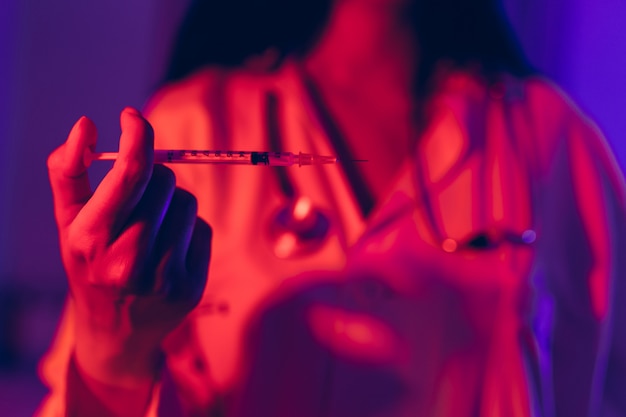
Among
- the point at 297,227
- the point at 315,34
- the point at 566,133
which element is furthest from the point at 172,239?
the point at 566,133

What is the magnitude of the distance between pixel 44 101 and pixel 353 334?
627 mm

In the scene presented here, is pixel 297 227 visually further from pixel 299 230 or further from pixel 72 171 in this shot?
A: pixel 72 171

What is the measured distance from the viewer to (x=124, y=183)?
38cm

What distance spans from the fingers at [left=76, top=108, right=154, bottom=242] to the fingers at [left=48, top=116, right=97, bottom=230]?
0.03m

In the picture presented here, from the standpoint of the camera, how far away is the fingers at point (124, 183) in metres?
0.38

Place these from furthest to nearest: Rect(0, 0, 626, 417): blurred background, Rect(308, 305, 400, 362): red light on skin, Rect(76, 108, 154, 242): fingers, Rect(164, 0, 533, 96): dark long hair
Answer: Rect(0, 0, 626, 417): blurred background
Rect(164, 0, 533, 96): dark long hair
Rect(308, 305, 400, 362): red light on skin
Rect(76, 108, 154, 242): fingers

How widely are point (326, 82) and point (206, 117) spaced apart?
17cm

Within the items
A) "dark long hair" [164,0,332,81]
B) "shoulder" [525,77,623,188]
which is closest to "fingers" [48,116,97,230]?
"dark long hair" [164,0,332,81]

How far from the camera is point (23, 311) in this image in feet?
2.64

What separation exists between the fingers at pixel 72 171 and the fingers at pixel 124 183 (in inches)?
1.4

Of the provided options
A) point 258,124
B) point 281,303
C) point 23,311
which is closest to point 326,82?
Answer: point 258,124

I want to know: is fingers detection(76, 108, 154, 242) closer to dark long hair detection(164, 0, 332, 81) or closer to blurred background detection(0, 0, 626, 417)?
dark long hair detection(164, 0, 332, 81)

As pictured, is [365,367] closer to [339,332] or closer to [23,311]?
[339,332]

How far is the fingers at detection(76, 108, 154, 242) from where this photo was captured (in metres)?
0.38
